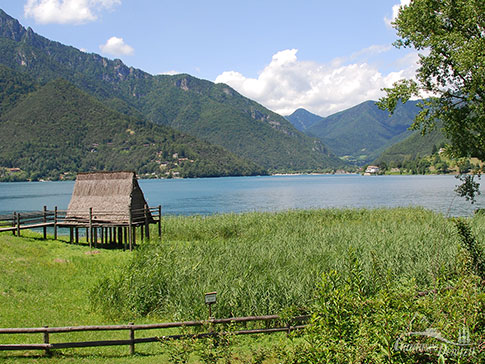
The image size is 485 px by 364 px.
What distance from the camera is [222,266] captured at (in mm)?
13406

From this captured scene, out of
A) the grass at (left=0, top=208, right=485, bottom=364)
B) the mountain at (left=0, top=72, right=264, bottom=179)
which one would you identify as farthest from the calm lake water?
the mountain at (left=0, top=72, right=264, bottom=179)

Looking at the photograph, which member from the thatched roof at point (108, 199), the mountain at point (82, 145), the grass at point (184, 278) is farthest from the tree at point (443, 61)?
the mountain at point (82, 145)

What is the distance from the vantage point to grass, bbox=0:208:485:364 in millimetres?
9508

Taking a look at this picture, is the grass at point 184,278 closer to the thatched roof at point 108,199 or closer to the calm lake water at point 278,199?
the thatched roof at point 108,199

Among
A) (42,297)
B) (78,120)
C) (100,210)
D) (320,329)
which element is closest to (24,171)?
(78,120)

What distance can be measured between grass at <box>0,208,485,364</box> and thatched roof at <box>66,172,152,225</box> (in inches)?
161

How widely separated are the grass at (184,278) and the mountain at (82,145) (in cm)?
14929

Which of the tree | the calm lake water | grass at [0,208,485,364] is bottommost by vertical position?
the calm lake water

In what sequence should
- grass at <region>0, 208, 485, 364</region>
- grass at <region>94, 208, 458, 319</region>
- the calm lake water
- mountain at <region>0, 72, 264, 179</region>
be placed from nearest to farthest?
grass at <region>0, 208, 485, 364</region>
grass at <region>94, 208, 458, 319</region>
the calm lake water
mountain at <region>0, 72, 264, 179</region>

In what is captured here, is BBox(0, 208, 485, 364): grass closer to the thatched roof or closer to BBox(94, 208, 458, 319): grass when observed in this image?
BBox(94, 208, 458, 319): grass

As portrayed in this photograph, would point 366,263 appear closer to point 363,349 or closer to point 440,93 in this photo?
point 363,349

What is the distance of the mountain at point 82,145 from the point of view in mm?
157875

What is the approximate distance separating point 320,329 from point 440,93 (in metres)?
20.2

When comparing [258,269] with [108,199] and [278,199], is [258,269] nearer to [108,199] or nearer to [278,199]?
[108,199]
